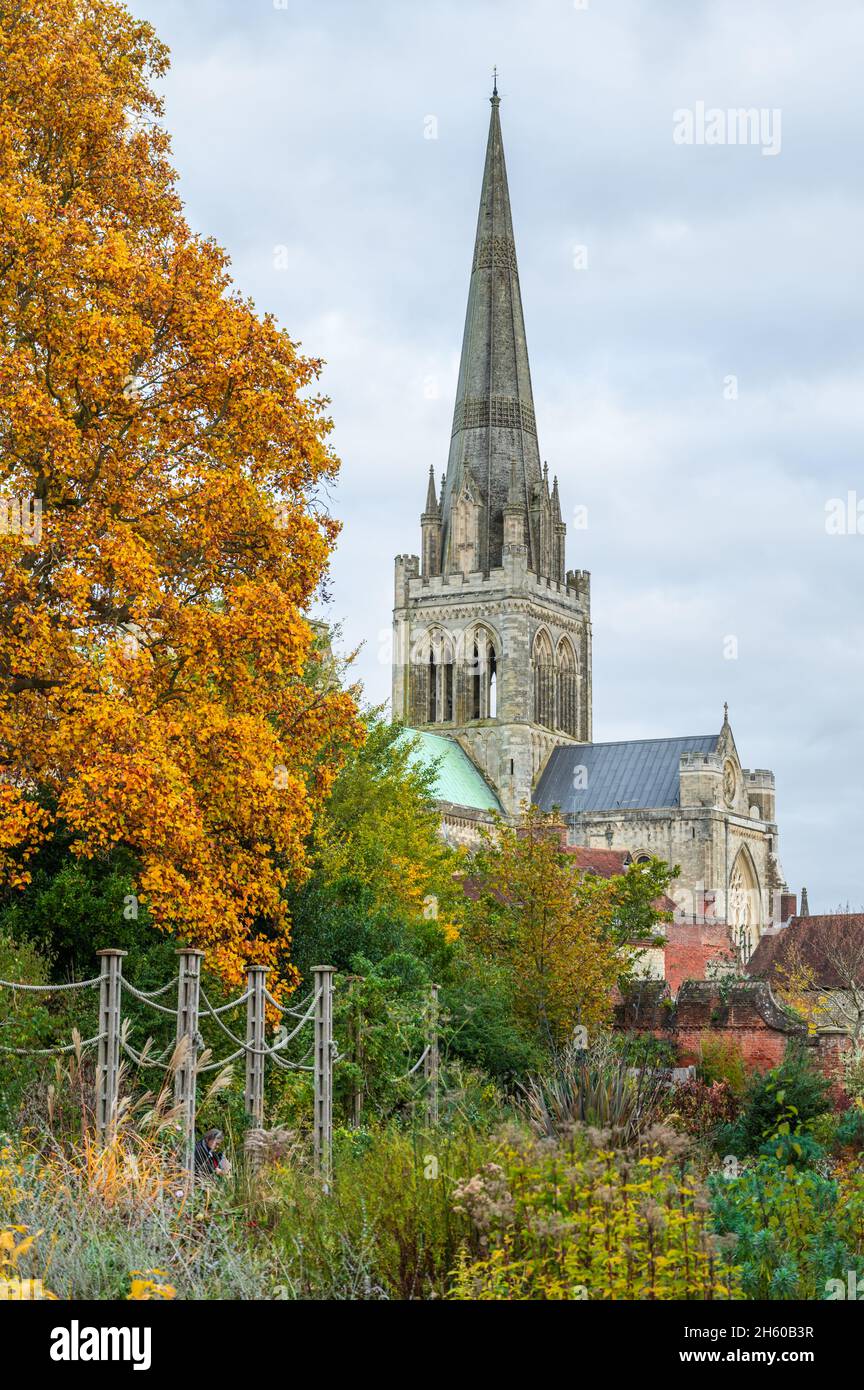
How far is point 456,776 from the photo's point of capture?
92750 millimetres

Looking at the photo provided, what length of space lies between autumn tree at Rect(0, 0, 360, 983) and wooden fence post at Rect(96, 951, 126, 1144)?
3.16 metres

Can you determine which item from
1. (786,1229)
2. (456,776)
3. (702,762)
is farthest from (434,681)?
(786,1229)

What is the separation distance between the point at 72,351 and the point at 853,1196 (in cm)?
1145

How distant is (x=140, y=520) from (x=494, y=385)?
81288 millimetres

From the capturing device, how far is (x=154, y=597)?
17.1 m

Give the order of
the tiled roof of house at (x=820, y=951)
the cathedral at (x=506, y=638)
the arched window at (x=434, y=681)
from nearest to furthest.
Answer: the tiled roof of house at (x=820, y=951), the cathedral at (x=506, y=638), the arched window at (x=434, y=681)

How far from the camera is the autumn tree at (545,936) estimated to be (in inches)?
913

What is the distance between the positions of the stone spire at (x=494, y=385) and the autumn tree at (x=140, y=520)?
3105 inches

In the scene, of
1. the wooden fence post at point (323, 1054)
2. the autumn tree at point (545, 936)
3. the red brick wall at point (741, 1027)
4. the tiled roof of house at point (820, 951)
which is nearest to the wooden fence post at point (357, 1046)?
the wooden fence post at point (323, 1054)

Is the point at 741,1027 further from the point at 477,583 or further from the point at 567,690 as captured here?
the point at 567,690

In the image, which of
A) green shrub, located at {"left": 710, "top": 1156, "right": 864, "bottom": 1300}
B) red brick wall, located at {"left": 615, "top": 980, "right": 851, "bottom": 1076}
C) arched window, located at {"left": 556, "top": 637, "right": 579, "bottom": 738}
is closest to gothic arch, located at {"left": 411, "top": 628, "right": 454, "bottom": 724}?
arched window, located at {"left": 556, "top": 637, "right": 579, "bottom": 738}

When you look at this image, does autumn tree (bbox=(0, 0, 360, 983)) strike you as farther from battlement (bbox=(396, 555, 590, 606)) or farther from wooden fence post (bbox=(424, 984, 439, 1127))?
battlement (bbox=(396, 555, 590, 606))

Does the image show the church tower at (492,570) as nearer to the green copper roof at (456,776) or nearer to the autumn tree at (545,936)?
the green copper roof at (456,776)

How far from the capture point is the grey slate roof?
91000 mm
